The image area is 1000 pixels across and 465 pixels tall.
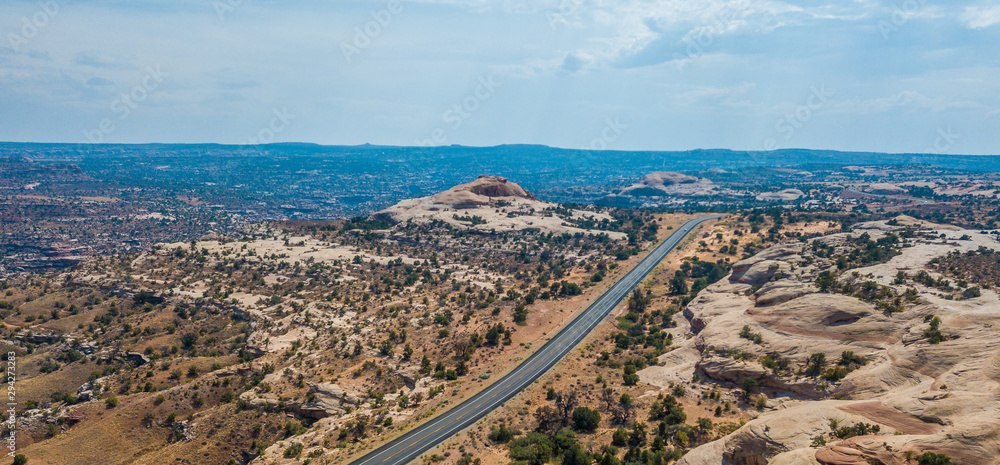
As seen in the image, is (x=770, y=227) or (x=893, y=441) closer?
(x=893, y=441)

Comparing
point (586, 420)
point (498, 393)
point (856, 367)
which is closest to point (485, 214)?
point (498, 393)

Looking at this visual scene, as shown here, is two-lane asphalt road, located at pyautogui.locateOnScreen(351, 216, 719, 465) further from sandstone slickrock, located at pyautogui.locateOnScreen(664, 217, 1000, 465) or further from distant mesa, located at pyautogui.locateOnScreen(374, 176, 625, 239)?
Result: distant mesa, located at pyautogui.locateOnScreen(374, 176, 625, 239)

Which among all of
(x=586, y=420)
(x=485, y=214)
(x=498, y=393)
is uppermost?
(x=485, y=214)

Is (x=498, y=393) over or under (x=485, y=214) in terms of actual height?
under

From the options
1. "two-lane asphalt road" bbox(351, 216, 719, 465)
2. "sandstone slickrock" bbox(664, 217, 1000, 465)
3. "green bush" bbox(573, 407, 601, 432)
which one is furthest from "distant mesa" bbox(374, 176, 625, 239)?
"green bush" bbox(573, 407, 601, 432)

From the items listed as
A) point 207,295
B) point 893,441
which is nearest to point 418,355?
point 207,295

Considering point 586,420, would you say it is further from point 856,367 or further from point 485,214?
point 485,214

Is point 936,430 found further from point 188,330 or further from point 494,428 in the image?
point 188,330

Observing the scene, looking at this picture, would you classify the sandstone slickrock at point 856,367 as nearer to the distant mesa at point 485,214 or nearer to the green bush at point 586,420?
the green bush at point 586,420

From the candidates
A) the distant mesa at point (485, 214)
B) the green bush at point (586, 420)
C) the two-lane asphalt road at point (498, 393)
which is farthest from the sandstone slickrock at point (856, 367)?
the distant mesa at point (485, 214)
